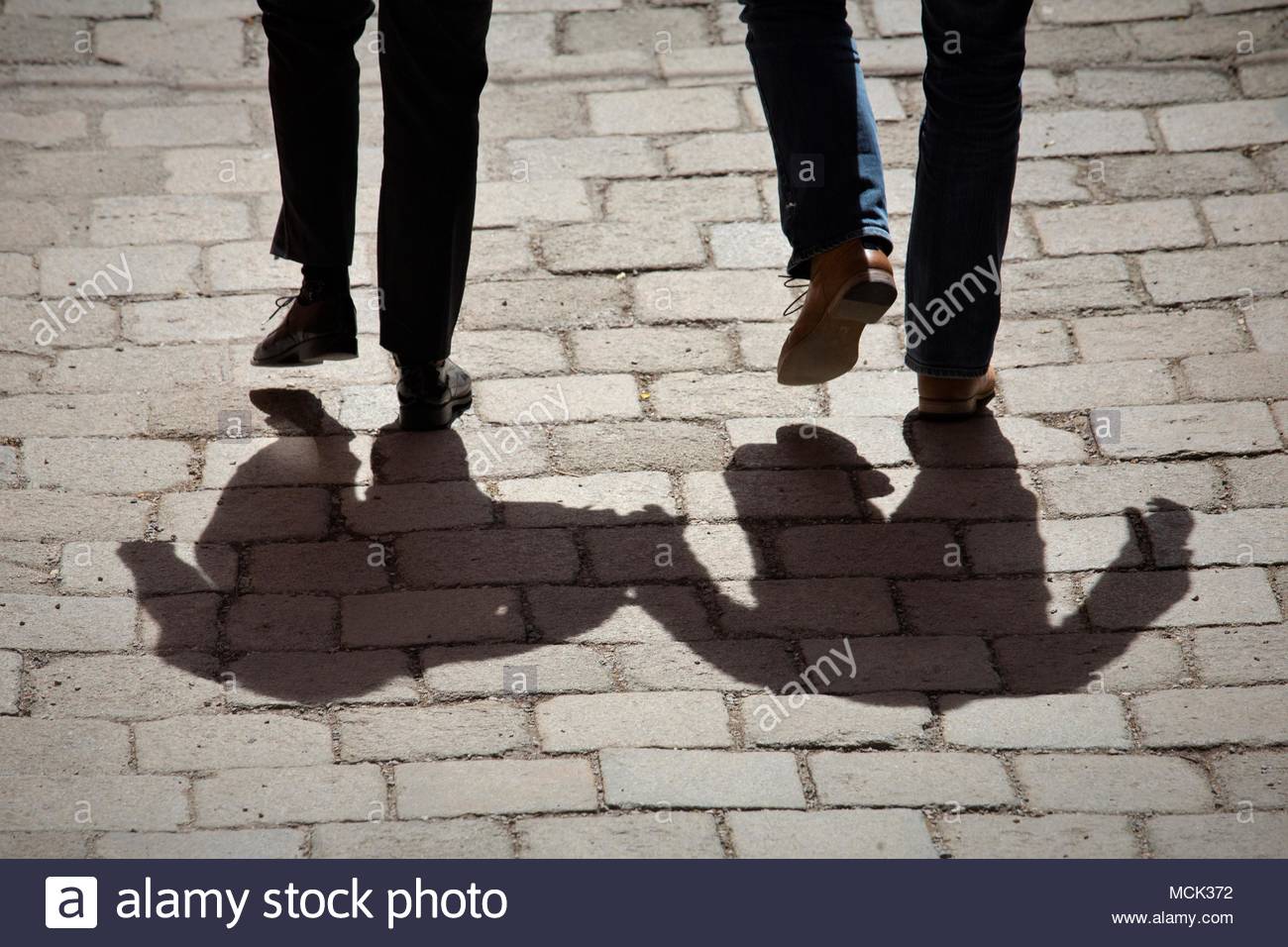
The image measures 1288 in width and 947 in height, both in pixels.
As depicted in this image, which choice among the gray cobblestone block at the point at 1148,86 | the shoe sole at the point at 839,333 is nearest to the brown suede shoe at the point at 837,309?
the shoe sole at the point at 839,333

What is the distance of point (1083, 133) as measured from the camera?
15.4 ft

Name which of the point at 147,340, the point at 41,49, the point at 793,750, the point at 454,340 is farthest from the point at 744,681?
the point at 41,49

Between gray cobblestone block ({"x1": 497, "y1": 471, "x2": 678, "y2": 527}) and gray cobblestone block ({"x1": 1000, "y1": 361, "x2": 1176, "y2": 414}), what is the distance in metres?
0.92

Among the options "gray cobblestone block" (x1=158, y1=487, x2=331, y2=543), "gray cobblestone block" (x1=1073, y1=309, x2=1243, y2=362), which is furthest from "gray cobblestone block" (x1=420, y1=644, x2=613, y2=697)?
"gray cobblestone block" (x1=1073, y1=309, x2=1243, y2=362)

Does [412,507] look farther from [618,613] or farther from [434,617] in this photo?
[618,613]

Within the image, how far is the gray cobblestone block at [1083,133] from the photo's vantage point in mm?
4637

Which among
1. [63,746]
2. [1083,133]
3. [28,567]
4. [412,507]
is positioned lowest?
[63,746]

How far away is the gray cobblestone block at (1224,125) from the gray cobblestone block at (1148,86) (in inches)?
2.5

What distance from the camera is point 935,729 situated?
290 centimetres

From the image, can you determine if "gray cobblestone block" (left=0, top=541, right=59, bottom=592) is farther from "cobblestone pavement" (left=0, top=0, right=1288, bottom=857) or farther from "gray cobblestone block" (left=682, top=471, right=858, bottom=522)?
"gray cobblestone block" (left=682, top=471, right=858, bottom=522)

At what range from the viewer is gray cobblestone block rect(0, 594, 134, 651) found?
3055 millimetres

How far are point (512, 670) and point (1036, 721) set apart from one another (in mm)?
999

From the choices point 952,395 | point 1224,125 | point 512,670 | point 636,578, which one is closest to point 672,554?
point 636,578
